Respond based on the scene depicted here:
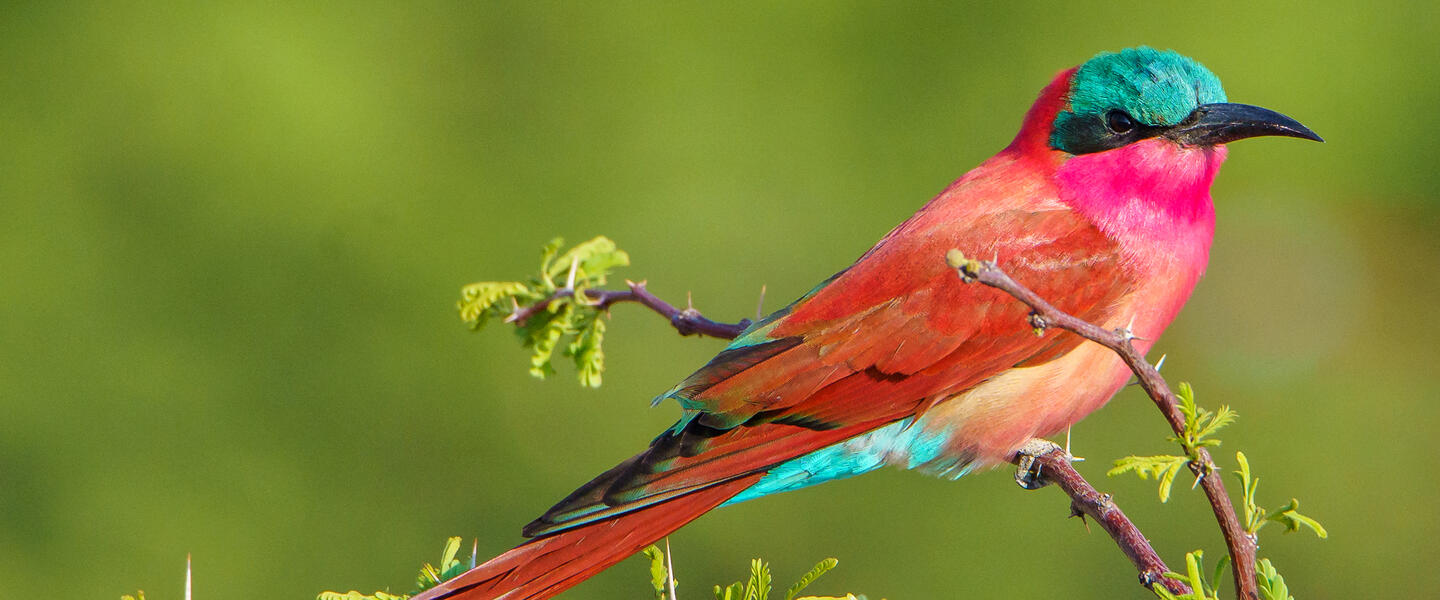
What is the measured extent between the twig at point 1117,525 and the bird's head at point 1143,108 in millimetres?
720

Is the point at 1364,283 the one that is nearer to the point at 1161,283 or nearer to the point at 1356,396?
the point at 1356,396

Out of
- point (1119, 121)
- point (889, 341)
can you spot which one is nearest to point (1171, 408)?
point (889, 341)

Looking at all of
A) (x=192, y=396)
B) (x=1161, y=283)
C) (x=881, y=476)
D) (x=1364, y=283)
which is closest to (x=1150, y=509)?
(x=881, y=476)

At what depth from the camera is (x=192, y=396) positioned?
567 cm

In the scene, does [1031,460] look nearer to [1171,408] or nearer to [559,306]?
[559,306]

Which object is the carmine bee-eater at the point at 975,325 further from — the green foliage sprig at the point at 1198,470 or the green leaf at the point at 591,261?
the green foliage sprig at the point at 1198,470

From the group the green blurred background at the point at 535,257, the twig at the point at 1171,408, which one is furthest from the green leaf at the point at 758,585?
the green blurred background at the point at 535,257

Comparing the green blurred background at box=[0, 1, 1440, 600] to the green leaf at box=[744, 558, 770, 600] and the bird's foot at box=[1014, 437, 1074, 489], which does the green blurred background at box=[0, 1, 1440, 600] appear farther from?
the green leaf at box=[744, 558, 770, 600]

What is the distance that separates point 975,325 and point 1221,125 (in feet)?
2.12

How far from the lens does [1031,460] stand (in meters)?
2.87

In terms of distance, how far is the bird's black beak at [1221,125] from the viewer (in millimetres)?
2839

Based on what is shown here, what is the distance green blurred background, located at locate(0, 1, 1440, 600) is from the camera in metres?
5.21

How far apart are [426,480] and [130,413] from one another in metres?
1.19

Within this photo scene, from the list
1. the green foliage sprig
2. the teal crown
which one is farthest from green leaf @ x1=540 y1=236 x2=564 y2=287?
the green foliage sprig
